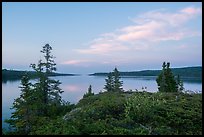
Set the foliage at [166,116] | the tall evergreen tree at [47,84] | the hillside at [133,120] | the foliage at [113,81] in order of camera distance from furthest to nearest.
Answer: the foliage at [113,81]
the tall evergreen tree at [47,84]
the foliage at [166,116]
the hillside at [133,120]

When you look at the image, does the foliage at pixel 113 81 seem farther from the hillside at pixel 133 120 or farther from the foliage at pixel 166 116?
the foliage at pixel 166 116

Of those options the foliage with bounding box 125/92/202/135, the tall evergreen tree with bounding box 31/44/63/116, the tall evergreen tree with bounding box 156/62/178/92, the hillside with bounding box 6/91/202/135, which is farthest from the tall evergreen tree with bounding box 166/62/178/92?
the foliage with bounding box 125/92/202/135

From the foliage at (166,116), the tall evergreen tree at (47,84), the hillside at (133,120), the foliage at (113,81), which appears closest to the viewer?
the hillside at (133,120)

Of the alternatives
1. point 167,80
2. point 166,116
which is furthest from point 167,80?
point 166,116

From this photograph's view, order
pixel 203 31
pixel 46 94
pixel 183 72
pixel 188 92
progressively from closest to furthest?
pixel 203 31 → pixel 188 92 → pixel 46 94 → pixel 183 72

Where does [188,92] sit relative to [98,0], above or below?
below

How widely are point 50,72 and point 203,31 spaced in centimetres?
2867

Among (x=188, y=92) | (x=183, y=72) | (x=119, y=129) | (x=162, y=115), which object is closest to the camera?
(x=119, y=129)

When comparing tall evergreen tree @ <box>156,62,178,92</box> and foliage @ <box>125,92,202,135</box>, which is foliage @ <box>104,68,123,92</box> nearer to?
tall evergreen tree @ <box>156,62,178,92</box>

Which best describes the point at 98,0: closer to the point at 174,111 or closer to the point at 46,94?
the point at 174,111

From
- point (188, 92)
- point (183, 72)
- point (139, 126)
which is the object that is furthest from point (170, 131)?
point (183, 72)

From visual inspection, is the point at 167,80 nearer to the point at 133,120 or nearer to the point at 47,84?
the point at 47,84

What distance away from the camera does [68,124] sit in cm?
696

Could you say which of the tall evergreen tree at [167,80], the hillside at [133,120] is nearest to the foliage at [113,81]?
the tall evergreen tree at [167,80]
